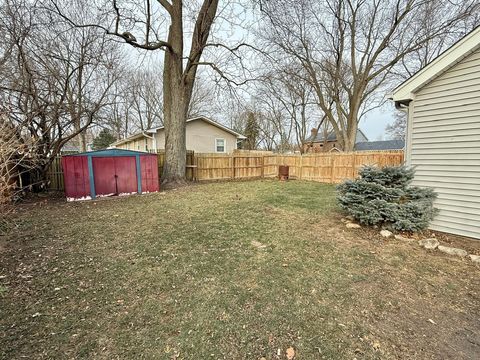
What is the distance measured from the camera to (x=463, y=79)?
429 centimetres

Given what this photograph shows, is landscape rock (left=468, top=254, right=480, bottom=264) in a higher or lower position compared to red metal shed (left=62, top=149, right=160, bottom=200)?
lower

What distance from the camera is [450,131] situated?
446cm

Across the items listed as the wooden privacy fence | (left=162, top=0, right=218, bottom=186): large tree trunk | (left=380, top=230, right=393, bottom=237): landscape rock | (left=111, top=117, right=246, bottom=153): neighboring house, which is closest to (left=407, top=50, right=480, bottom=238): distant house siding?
(left=380, top=230, right=393, bottom=237): landscape rock

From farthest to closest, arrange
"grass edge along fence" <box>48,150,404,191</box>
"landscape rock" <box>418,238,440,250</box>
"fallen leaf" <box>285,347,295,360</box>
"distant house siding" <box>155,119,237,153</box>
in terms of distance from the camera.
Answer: "distant house siding" <box>155,119,237,153</box> < "grass edge along fence" <box>48,150,404,191</box> < "landscape rock" <box>418,238,440,250</box> < "fallen leaf" <box>285,347,295,360</box>

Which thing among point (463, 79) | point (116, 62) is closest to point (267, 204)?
point (463, 79)

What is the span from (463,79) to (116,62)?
42.6 feet

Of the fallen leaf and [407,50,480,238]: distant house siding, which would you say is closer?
the fallen leaf

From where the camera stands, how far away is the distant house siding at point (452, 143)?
421 cm

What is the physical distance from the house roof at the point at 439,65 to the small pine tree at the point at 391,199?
1.74 metres

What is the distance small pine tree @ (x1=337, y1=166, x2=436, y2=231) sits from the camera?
14.4 ft

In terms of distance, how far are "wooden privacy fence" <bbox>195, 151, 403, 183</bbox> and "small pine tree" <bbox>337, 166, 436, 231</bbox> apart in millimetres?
7942

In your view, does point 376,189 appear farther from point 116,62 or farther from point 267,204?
point 116,62

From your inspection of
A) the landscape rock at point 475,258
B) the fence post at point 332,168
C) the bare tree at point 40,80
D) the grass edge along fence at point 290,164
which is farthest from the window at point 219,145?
the landscape rock at point 475,258

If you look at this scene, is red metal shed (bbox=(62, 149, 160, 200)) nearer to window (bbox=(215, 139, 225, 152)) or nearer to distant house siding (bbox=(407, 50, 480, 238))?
distant house siding (bbox=(407, 50, 480, 238))
